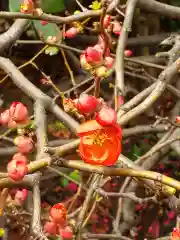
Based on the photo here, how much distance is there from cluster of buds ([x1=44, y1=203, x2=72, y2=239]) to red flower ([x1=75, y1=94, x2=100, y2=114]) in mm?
234

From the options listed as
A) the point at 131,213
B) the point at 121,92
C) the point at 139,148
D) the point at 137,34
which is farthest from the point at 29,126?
the point at 137,34

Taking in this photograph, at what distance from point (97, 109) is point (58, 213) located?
0.83ft

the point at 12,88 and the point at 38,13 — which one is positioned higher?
the point at 12,88

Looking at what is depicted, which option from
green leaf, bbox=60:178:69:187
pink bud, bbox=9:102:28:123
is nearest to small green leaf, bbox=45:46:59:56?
green leaf, bbox=60:178:69:187

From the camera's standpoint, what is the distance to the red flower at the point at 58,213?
769 mm

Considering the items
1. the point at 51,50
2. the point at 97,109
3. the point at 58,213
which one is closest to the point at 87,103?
the point at 97,109

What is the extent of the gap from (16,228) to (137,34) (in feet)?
3.28

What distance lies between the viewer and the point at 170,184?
0.54m

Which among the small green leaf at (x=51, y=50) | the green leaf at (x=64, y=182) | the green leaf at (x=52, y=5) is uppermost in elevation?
the green leaf at (x=52, y=5)

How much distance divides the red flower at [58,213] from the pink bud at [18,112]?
17 cm

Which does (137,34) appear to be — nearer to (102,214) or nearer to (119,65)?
(102,214)

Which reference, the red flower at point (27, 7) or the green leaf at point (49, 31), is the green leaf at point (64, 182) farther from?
the red flower at point (27, 7)

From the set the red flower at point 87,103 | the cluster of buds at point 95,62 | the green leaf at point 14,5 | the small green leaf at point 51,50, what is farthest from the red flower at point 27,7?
the small green leaf at point 51,50

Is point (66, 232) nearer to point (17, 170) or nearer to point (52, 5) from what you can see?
point (17, 170)
